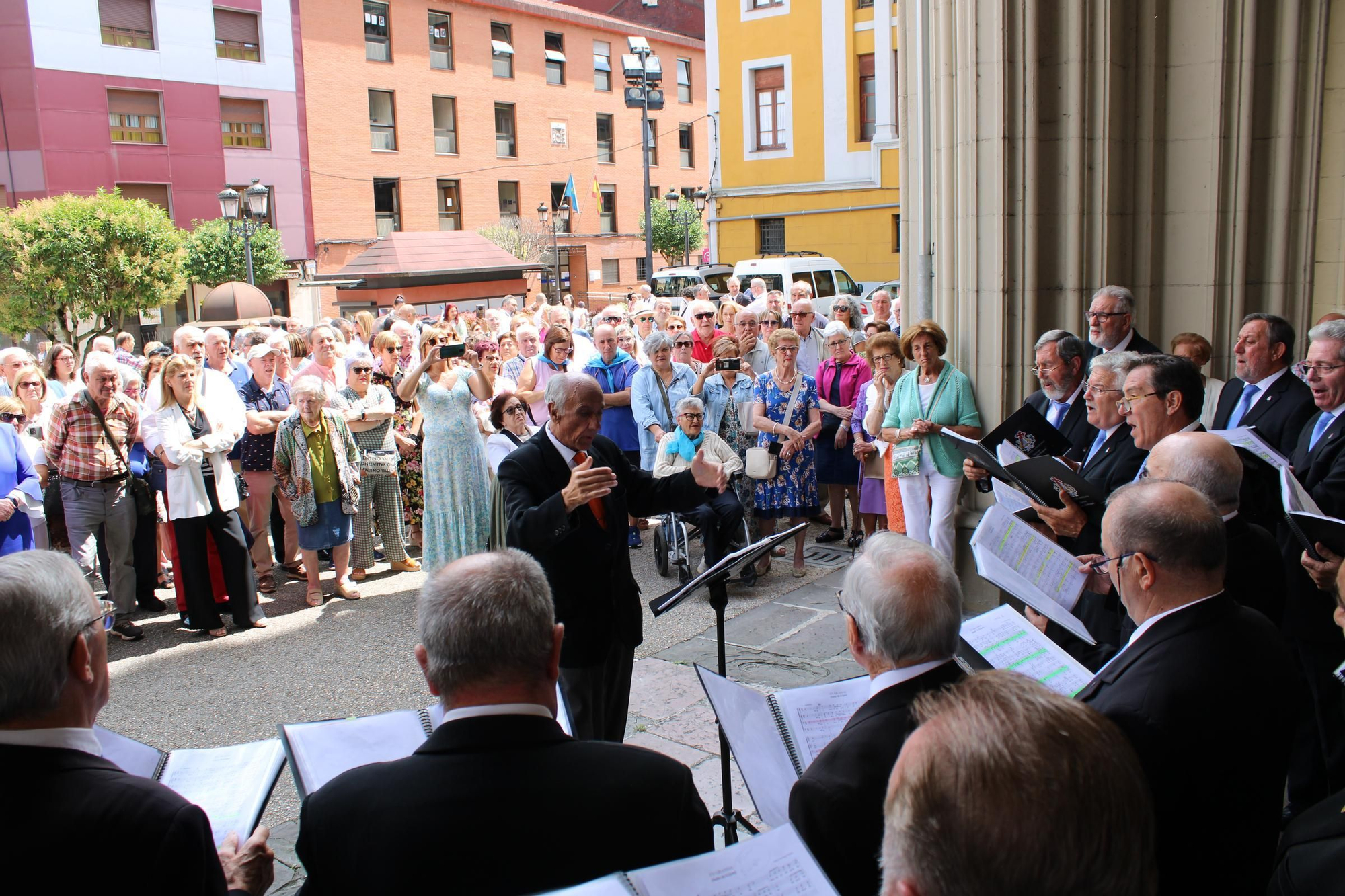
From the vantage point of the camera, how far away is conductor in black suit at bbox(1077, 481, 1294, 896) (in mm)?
2139

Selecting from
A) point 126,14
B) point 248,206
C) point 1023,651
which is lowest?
point 1023,651

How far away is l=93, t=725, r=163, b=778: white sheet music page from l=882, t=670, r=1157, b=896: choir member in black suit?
5.73 feet

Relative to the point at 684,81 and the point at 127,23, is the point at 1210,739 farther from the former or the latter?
the point at 684,81

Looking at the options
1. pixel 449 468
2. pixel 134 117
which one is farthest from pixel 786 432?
pixel 134 117

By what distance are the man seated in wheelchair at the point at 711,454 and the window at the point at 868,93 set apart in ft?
78.6

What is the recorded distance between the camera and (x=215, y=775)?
235 cm

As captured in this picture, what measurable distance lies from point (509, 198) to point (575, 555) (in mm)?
36342

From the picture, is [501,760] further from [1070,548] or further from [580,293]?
[580,293]

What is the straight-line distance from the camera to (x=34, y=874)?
5.77ft

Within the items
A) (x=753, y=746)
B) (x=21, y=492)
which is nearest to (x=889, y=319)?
(x=21, y=492)

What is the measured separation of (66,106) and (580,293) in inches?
704

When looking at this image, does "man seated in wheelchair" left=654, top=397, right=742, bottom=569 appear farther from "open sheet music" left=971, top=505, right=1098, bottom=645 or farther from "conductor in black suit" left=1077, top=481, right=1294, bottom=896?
"conductor in black suit" left=1077, top=481, right=1294, bottom=896

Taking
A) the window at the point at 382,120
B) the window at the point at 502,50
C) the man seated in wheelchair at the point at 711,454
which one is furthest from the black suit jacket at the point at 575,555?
the window at the point at 502,50

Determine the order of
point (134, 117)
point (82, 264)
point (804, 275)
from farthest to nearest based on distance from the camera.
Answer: point (134, 117), point (82, 264), point (804, 275)
